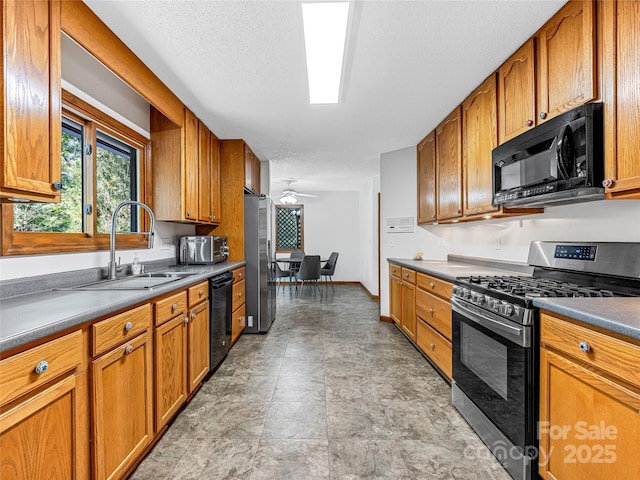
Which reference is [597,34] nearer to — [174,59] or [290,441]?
[174,59]

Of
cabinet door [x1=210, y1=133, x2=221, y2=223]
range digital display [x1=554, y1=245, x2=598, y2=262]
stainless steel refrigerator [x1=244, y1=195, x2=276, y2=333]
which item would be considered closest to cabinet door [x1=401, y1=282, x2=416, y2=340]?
range digital display [x1=554, y1=245, x2=598, y2=262]

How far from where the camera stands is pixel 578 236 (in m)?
1.90

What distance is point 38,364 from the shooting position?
0.99 meters

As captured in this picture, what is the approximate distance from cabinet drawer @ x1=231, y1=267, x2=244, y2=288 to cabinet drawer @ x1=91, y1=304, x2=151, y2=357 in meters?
1.68

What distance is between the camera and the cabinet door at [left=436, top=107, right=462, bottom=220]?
286 centimetres

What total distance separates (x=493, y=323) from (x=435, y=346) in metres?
1.09

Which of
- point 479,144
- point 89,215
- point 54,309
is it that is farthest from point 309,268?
point 54,309

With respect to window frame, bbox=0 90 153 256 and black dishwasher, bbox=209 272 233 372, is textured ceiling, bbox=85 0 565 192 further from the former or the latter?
black dishwasher, bbox=209 272 233 372

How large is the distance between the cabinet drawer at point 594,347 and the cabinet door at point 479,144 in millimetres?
1163

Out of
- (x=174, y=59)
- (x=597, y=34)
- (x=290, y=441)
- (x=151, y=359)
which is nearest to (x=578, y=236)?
(x=597, y=34)

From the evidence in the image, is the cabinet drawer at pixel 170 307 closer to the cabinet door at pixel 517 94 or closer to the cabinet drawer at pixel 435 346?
the cabinet drawer at pixel 435 346

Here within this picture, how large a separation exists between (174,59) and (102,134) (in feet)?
2.71

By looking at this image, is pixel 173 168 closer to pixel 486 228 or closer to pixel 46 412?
pixel 46 412

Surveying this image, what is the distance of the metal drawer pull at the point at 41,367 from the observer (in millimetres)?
988
